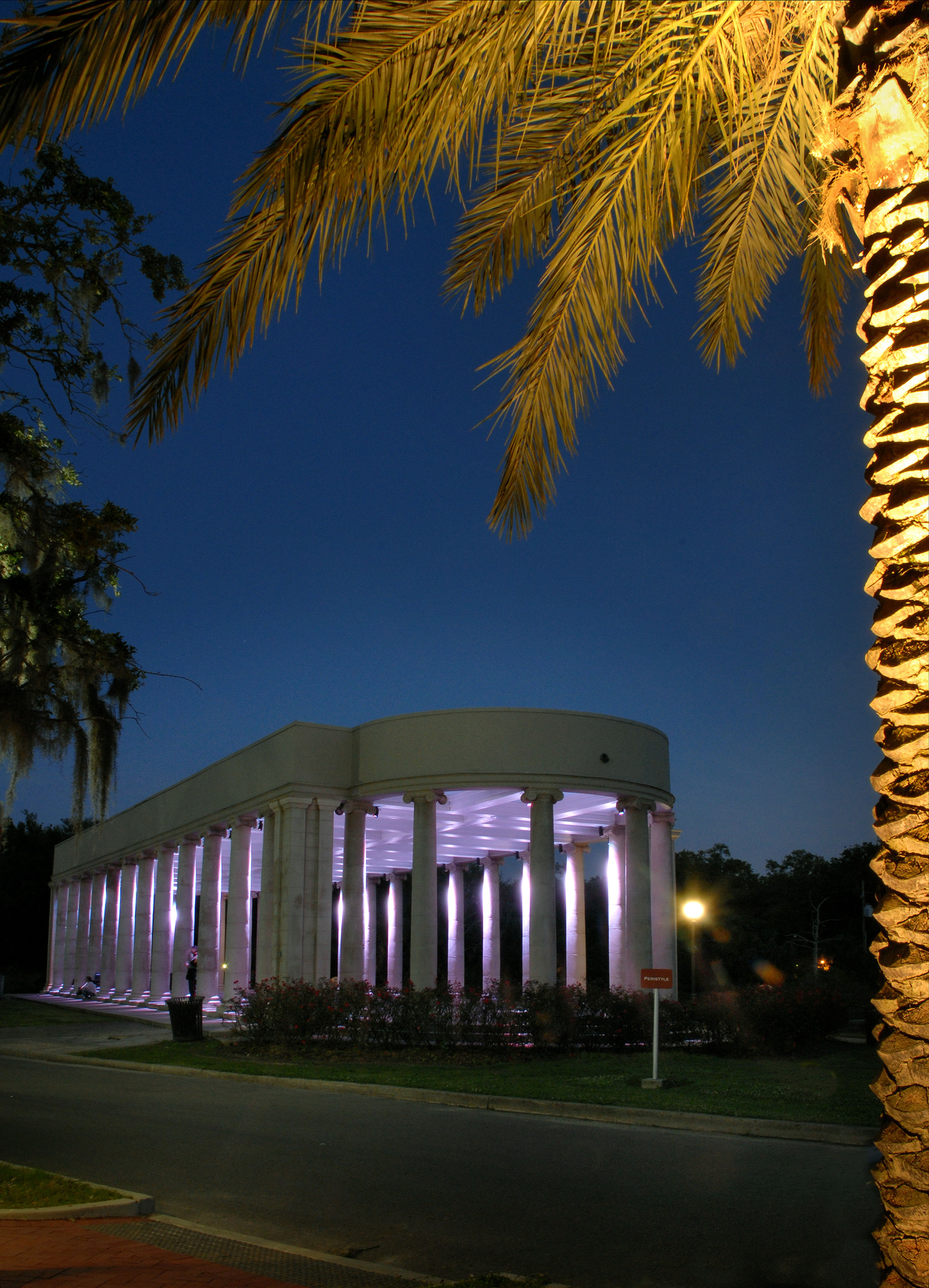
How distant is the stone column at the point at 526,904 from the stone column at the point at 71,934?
22.2 m

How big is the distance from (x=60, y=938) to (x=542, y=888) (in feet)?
118

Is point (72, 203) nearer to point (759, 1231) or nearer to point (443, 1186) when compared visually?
point (443, 1186)

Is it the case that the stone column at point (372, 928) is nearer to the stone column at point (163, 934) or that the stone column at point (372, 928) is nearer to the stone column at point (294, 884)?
the stone column at point (163, 934)

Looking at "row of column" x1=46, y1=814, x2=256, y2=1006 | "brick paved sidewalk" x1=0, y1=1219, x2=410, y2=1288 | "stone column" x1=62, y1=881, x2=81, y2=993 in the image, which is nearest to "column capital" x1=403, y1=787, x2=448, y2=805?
"row of column" x1=46, y1=814, x2=256, y2=1006

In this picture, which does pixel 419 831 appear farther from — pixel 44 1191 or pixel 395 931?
pixel 44 1191

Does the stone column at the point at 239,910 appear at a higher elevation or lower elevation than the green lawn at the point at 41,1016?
higher

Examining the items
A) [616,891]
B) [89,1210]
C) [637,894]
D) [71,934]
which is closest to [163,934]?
[616,891]

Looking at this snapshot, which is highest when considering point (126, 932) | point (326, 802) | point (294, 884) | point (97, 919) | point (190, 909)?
point (326, 802)

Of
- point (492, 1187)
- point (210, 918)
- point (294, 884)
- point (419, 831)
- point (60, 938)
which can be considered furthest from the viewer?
point (60, 938)

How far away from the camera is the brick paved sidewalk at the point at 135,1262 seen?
568cm

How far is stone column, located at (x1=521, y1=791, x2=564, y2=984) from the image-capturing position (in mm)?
22828

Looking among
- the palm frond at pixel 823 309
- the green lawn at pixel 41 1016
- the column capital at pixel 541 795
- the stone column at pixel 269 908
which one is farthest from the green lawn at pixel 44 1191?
the green lawn at pixel 41 1016

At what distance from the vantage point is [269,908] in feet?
87.4

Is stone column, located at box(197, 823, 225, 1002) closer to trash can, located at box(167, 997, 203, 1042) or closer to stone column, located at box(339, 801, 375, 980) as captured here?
stone column, located at box(339, 801, 375, 980)
